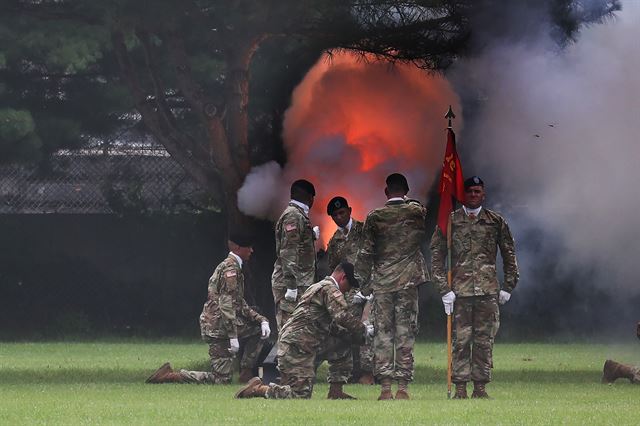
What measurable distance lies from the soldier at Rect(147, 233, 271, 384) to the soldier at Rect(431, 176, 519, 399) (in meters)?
2.77

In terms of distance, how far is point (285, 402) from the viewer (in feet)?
52.2

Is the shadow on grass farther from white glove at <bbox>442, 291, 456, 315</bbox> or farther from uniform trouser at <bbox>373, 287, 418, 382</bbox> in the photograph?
uniform trouser at <bbox>373, 287, 418, 382</bbox>

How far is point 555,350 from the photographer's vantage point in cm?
2623

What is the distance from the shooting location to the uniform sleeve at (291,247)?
18469 mm

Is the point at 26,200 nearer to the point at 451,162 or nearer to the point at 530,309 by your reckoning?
the point at 530,309

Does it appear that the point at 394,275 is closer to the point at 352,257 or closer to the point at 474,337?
the point at 474,337

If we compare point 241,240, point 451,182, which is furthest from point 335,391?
point 241,240

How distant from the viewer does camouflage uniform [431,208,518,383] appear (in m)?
17.0

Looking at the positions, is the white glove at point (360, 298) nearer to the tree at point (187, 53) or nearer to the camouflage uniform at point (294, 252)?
the camouflage uniform at point (294, 252)

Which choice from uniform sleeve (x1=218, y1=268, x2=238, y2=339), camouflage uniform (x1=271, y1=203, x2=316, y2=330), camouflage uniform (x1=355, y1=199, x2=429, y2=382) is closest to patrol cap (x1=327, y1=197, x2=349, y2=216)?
camouflage uniform (x1=271, y1=203, x2=316, y2=330)

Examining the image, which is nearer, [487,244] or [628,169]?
[487,244]

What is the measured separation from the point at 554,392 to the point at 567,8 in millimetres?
4812

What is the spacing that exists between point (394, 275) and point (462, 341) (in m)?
0.94

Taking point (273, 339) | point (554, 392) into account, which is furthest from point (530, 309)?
point (554, 392)
